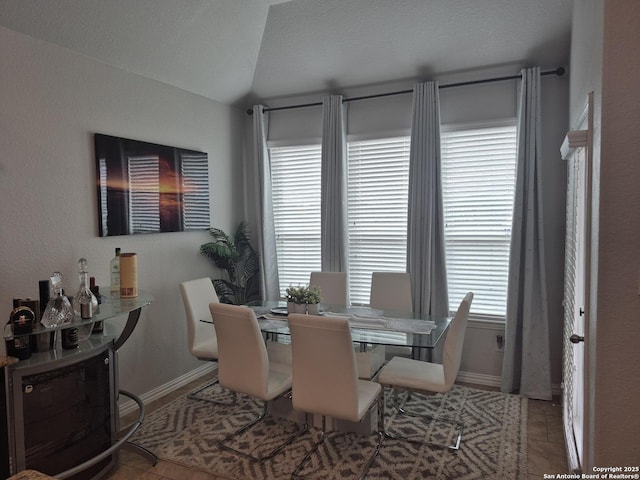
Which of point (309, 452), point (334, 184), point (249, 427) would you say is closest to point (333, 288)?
point (334, 184)

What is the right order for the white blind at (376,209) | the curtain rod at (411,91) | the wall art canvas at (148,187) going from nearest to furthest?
the wall art canvas at (148,187), the curtain rod at (411,91), the white blind at (376,209)

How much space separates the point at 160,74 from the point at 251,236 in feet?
6.48

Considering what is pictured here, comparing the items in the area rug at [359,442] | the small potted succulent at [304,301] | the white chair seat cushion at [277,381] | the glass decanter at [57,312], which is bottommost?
the area rug at [359,442]

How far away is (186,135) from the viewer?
165 inches

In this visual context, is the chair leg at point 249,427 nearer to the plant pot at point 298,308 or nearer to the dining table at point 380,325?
the dining table at point 380,325

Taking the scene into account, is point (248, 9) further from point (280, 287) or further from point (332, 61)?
point (280, 287)

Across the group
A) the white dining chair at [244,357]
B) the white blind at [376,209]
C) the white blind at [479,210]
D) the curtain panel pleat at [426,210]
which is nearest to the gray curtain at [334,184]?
the white blind at [376,209]

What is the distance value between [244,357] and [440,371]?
1387 millimetres

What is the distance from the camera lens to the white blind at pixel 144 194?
358cm

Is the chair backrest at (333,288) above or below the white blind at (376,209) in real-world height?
below

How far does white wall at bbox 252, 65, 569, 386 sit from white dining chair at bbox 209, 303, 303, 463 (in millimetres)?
2057

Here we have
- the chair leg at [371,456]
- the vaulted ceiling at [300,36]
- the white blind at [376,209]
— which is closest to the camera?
the chair leg at [371,456]

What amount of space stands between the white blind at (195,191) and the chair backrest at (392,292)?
182 centimetres

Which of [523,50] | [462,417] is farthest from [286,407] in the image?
[523,50]
